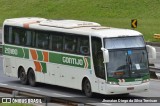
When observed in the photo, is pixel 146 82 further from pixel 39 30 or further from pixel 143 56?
pixel 39 30

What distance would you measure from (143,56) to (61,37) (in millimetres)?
3953

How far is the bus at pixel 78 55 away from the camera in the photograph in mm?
22047

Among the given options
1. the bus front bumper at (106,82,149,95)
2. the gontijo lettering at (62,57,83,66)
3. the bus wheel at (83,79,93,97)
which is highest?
the gontijo lettering at (62,57,83,66)

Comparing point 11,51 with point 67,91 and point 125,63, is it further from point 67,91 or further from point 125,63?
point 125,63

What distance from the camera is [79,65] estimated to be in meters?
23.8

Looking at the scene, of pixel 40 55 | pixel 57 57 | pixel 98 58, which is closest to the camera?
pixel 98 58

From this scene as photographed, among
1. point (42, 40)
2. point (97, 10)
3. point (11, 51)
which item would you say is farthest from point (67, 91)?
point (97, 10)

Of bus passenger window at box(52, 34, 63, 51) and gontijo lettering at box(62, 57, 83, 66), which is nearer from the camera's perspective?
gontijo lettering at box(62, 57, 83, 66)

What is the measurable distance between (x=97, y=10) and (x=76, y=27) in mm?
41007

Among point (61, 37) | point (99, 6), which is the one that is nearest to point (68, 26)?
point (61, 37)

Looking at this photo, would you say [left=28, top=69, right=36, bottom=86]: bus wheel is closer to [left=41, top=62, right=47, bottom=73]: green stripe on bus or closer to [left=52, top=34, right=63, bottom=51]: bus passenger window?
[left=41, top=62, right=47, bottom=73]: green stripe on bus

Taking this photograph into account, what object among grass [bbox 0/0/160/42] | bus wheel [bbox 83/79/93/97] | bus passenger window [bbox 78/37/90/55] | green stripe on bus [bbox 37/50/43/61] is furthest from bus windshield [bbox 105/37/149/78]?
grass [bbox 0/0/160/42]

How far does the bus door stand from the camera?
22.1 metres

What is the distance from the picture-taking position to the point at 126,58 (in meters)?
22.2
